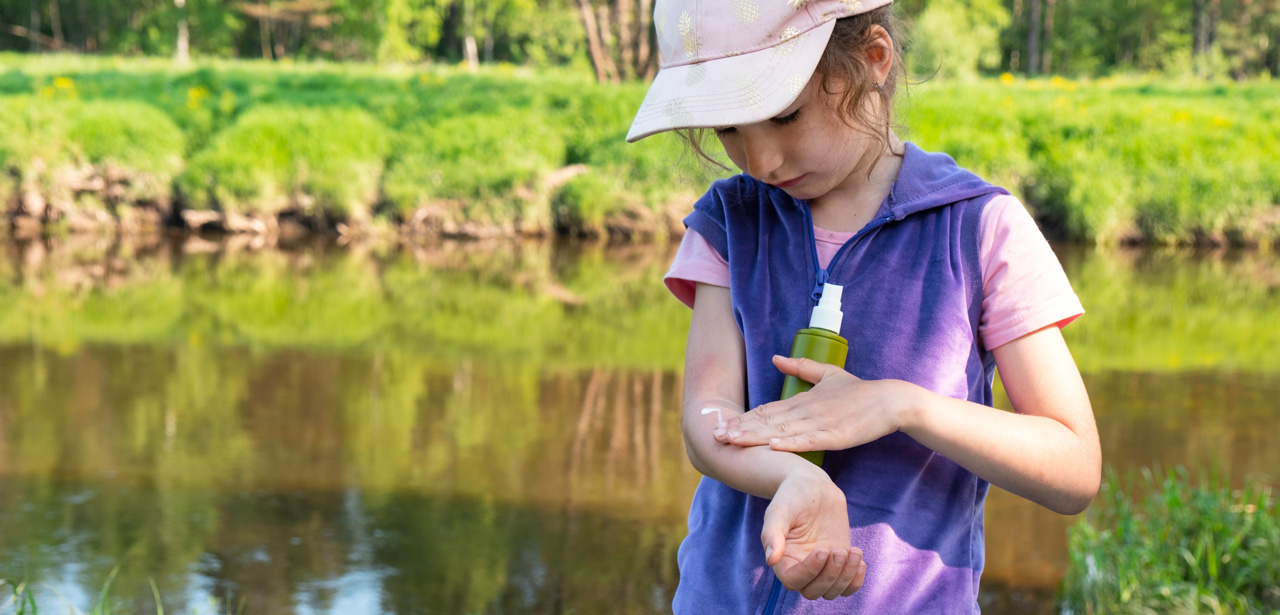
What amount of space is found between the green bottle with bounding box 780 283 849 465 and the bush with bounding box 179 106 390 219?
7992mm

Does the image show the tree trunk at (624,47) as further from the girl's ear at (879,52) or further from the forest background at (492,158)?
the girl's ear at (879,52)

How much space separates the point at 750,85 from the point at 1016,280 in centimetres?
33

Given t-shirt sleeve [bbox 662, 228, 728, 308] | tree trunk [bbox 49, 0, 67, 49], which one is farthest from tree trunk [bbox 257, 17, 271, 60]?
t-shirt sleeve [bbox 662, 228, 728, 308]

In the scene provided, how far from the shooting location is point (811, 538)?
94 centimetres

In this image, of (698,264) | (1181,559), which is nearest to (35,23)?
(1181,559)

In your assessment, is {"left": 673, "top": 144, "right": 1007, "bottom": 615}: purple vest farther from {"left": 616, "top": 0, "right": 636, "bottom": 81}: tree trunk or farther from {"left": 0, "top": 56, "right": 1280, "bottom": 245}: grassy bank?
{"left": 616, "top": 0, "right": 636, "bottom": 81}: tree trunk

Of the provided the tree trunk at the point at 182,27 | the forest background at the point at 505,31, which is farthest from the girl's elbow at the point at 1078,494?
the tree trunk at the point at 182,27

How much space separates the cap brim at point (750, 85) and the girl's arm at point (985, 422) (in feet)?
0.79

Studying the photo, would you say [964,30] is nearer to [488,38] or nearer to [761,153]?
[488,38]

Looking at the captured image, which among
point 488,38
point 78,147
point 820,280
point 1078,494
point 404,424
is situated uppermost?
point 488,38

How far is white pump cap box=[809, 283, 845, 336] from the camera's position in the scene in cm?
107

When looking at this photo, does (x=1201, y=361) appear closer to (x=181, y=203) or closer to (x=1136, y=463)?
(x=1136, y=463)

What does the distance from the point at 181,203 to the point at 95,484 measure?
226 inches

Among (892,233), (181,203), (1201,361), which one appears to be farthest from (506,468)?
(181,203)
